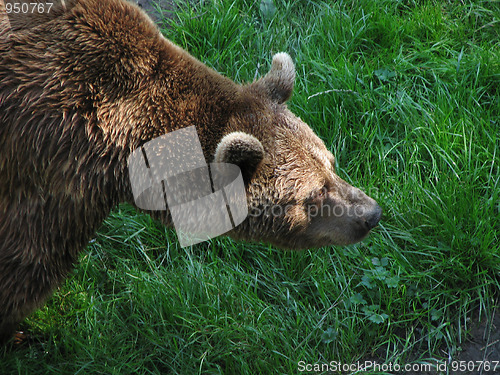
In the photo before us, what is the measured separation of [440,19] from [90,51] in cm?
387

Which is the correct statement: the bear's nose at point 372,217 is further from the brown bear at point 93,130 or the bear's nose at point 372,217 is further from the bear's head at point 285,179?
the brown bear at point 93,130

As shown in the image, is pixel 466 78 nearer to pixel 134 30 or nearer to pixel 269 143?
pixel 269 143

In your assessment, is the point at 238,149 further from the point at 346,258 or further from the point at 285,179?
the point at 346,258

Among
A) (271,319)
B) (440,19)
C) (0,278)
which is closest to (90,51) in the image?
(0,278)

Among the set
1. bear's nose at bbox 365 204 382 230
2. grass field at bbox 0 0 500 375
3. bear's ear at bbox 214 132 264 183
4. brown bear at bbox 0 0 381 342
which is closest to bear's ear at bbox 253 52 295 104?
brown bear at bbox 0 0 381 342

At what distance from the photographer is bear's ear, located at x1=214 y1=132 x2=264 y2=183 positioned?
3373 mm

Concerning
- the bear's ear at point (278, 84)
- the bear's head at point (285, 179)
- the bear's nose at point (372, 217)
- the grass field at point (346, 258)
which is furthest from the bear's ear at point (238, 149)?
the grass field at point (346, 258)

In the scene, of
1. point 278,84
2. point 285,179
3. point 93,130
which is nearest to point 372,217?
point 285,179

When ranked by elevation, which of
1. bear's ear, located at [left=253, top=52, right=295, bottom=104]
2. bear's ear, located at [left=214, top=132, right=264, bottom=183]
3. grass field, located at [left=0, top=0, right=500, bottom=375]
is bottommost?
grass field, located at [left=0, top=0, right=500, bottom=375]

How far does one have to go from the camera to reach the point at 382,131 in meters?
5.36

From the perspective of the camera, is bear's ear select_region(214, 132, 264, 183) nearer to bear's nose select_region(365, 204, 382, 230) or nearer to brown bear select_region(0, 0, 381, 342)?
brown bear select_region(0, 0, 381, 342)

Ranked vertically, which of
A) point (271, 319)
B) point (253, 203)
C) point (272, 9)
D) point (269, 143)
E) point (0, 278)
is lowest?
point (271, 319)

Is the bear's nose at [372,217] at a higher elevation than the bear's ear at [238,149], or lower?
lower

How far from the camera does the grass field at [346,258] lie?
4.33 metres
